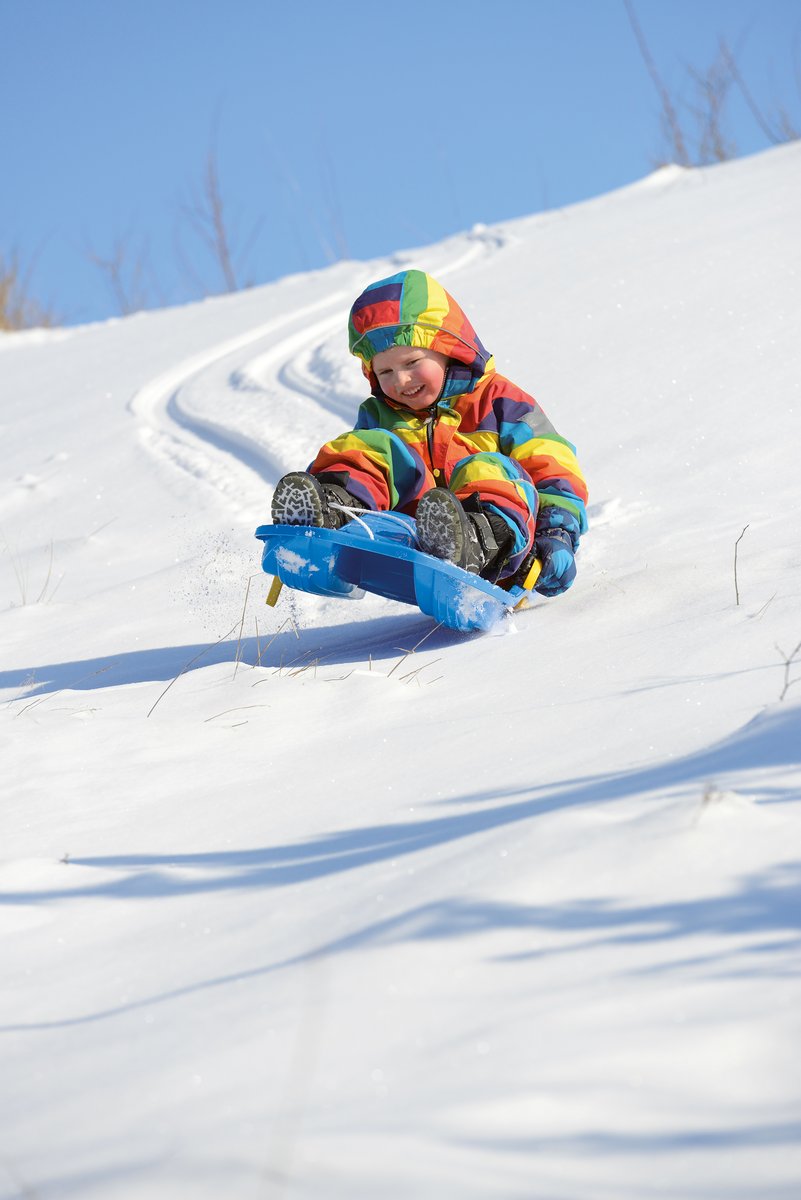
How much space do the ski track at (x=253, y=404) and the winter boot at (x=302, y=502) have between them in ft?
6.08

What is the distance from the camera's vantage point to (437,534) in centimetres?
222

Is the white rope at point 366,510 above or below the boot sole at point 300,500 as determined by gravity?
below

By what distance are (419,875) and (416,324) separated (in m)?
1.72

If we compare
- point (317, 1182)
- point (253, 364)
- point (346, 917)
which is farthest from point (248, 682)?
point (253, 364)

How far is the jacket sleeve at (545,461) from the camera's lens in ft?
8.61

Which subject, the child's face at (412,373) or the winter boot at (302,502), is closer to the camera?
the winter boot at (302,502)

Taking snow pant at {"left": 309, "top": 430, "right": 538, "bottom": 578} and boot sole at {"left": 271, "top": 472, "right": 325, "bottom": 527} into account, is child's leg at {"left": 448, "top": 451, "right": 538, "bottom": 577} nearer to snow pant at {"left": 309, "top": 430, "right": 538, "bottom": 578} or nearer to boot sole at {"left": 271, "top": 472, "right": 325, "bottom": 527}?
snow pant at {"left": 309, "top": 430, "right": 538, "bottom": 578}

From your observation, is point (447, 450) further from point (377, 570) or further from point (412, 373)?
point (377, 570)

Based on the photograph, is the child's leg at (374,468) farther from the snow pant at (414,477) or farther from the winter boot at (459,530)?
the winter boot at (459,530)

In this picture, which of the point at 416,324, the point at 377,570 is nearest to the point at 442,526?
the point at 377,570

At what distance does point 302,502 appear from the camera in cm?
229

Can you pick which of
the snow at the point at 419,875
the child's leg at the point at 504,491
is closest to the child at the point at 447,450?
the child's leg at the point at 504,491

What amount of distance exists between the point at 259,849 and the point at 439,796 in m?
0.23

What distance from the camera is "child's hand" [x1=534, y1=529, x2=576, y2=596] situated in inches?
101
